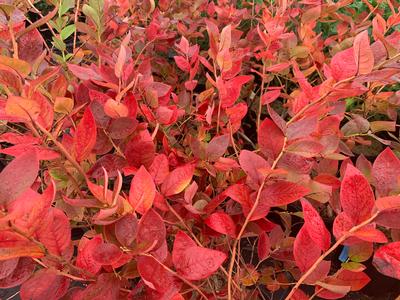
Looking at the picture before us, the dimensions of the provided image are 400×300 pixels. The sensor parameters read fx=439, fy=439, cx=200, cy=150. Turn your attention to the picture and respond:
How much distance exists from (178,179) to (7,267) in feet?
0.89

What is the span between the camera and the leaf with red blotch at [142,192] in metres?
0.55

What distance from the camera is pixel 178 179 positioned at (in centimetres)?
69

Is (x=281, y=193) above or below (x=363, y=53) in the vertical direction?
below

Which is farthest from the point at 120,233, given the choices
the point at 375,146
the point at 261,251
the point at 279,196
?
the point at 375,146

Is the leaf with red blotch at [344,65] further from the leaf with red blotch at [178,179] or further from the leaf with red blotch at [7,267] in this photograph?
the leaf with red blotch at [7,267]

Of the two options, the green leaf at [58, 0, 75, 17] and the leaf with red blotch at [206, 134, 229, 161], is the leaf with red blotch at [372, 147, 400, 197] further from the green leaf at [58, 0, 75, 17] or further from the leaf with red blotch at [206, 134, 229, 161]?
the green leaf at [58, 0, 75, 17]

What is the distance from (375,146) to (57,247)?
40.8 inches

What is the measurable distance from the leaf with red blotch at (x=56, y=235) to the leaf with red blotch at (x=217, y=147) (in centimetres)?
31

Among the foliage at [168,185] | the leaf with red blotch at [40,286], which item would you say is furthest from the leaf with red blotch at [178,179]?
the leaf with red blotch at [40,286]

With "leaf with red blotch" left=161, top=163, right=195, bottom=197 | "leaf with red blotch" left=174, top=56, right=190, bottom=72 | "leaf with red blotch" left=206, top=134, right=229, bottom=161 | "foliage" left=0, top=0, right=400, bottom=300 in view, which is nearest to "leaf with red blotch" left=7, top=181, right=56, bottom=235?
"foliage" left=0, top=0, right=400, bottom=300

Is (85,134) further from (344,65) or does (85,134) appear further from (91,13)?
(91,13)

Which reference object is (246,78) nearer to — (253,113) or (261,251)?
(261,251)

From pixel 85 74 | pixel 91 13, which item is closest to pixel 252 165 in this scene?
pixel 85 74

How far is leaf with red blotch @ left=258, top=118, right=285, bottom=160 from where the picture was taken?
61 centimetres
